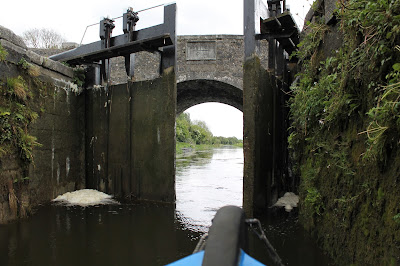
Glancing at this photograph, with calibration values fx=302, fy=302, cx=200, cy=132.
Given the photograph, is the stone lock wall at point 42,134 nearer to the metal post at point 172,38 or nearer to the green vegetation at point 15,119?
the green vegetation at point 15,119

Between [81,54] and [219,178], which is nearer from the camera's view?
[81,54]

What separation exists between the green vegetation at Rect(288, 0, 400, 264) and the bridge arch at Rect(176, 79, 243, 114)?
9594 millimetres

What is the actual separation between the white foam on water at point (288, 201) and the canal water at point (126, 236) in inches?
10.6

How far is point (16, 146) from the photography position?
4621 millimetres

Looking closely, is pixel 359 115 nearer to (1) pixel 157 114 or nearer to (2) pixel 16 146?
(1) pixel 157 114

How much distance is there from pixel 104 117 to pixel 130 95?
0.85 m

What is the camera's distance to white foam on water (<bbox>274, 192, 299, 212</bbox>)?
546 cm

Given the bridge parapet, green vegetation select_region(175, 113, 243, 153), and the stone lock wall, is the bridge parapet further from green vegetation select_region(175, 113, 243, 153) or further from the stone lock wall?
green vegetation select_region(175, 113, 243, 153)

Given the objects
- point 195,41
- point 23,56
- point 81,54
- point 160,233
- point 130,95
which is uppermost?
point 195,41

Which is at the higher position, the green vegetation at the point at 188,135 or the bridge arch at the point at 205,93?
the bridge arch at the point at 205,93

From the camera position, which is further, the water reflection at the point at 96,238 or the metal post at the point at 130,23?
the metal post at the point at 130,23

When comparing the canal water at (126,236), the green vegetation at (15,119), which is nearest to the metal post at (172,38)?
the green vegetation at (15,119)

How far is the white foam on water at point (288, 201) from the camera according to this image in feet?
17.9

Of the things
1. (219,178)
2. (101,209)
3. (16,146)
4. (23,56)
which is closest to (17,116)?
(16,146)
